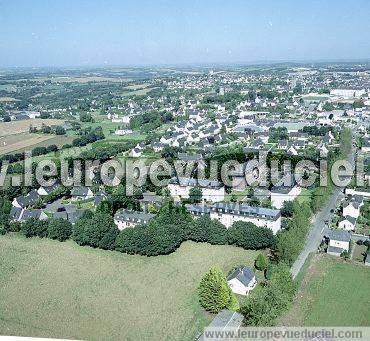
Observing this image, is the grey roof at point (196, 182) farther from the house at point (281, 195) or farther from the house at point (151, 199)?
the house at point (281, 195)

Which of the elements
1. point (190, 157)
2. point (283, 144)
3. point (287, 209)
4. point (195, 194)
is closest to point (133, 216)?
point (195, 194)

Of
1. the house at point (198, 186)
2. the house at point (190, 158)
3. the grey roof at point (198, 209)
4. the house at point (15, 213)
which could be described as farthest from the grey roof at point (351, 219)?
the house at point (15, 213)

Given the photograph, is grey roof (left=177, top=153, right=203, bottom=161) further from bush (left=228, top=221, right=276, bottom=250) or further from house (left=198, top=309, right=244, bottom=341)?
house (left=198, top=309, right=244, bottom=341)

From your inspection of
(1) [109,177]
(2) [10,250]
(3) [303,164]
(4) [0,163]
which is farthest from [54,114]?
(2) [10,250]

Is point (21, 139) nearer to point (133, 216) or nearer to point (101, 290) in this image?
point (133, 216)

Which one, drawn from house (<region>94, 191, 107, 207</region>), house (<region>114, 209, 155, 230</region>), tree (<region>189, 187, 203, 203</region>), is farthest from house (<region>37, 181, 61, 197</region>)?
tree (<region>189, 187, 203, 203</region>)

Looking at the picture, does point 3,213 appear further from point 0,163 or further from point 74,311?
point 0,163
